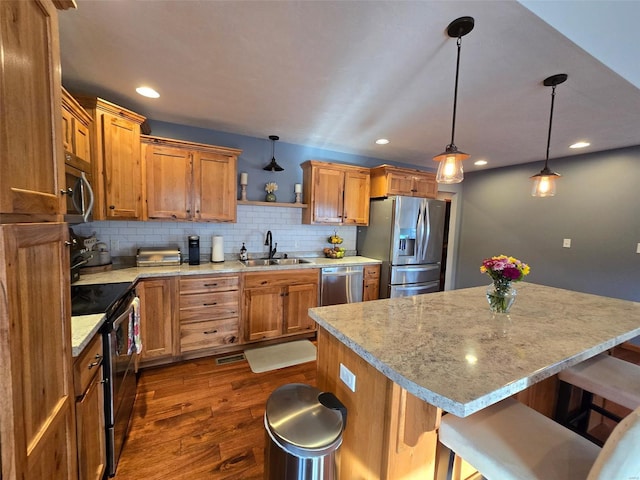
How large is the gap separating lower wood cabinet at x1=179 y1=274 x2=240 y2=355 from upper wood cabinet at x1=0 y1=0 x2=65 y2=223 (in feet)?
5.70

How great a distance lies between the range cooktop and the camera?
4.61ft

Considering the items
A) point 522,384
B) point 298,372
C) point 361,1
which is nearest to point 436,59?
point 361,1

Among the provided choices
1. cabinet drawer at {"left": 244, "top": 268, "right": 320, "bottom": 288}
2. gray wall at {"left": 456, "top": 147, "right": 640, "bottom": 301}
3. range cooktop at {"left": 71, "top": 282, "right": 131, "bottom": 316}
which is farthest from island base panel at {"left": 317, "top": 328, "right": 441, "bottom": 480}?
gray wall at {"left": 456, "top": 147, "right": 640, "bottom": 301}

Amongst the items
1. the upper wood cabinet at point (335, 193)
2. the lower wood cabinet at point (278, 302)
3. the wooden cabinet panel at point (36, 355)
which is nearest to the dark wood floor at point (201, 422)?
the lower wood cabinet at point (278, 302)

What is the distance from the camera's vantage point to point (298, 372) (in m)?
Result: 2.45

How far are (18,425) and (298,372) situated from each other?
2.02 metres

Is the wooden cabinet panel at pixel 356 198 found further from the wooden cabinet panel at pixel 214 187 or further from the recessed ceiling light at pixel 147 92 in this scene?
the recessed ceiling light at pixel 147 92

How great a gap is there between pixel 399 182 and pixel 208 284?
2.80 meters

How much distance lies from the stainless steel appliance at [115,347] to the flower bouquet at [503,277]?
206cm

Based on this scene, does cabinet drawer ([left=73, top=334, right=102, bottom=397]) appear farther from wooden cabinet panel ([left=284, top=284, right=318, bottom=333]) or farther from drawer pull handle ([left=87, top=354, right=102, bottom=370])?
wooden cabinet panel ([left=284, top=284, right=318, bottom=333])

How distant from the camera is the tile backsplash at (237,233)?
2.71 meters

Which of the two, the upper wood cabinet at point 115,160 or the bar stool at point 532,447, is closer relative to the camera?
the bar stool at point 532,447

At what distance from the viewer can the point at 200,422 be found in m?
1.83

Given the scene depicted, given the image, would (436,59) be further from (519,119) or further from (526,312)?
(526,312)
